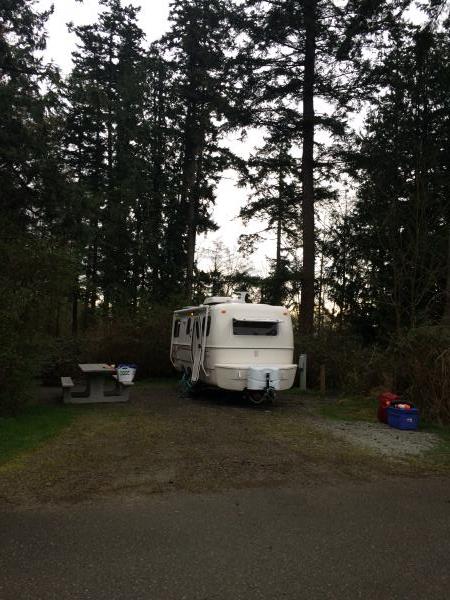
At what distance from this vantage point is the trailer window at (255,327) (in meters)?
12.4

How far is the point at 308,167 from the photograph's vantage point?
67.7 ft

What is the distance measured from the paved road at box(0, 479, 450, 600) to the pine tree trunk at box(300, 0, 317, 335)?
1405cm

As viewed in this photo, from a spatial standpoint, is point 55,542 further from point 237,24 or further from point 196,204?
point 196,204

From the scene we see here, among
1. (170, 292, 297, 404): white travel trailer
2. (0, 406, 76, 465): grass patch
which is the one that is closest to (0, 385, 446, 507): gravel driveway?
(0, 406, 76, 465): grass patch

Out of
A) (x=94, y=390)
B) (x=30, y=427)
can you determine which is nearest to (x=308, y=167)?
(x=94, y=390)

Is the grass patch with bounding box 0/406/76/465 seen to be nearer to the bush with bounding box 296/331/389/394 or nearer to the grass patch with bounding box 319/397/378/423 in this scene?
the grass patch with bounding box 319/397/378/423

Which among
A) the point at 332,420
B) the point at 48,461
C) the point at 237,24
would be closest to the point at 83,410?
the point at 48,461

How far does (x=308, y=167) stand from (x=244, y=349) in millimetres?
10903

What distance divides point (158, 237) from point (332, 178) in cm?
1084

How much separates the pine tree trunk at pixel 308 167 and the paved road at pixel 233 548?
14.1m

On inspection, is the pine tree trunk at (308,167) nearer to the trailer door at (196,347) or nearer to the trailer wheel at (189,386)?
the trailer wheel at (189,386)

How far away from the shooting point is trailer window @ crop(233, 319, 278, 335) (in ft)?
40.7

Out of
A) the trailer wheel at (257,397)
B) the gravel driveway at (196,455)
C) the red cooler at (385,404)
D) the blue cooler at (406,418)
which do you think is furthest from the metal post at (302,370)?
the blue cooler at (406,418)

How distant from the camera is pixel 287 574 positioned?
148 inches
